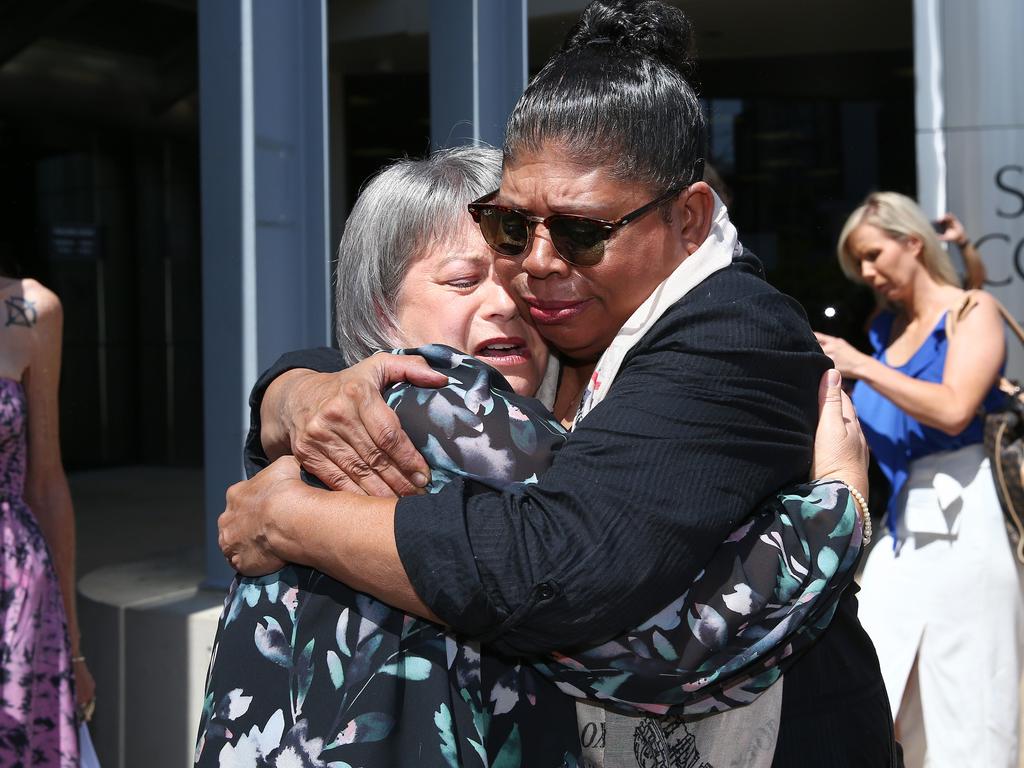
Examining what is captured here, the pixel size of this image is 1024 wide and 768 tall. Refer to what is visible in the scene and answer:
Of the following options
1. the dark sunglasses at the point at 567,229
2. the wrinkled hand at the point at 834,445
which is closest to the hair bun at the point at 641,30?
the dark sunglasses at the point at 567,229

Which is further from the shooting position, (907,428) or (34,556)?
(907,428)

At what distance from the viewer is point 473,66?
4.69 m

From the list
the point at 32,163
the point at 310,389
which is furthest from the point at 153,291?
the point at 310,389

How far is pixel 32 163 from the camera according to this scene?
1378 centimetres

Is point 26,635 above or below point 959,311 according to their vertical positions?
below

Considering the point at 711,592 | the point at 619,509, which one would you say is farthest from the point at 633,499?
the point at 711,592

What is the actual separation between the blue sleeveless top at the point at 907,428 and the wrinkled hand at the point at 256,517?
304cm

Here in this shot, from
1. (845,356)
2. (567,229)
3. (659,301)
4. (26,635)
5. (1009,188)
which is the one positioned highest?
(1009,188)

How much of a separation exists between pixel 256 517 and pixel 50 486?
2344 mm

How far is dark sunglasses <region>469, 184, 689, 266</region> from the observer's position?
1.54 m

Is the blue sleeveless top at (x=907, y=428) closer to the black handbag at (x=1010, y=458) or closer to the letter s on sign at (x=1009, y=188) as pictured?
the black handbag at (x=1010, y=458)

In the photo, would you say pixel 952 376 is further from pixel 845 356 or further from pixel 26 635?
pixel 26 635

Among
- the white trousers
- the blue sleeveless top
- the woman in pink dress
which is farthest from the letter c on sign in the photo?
the woman in pink dress

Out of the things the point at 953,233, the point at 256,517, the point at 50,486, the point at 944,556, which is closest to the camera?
the point at 256,517
